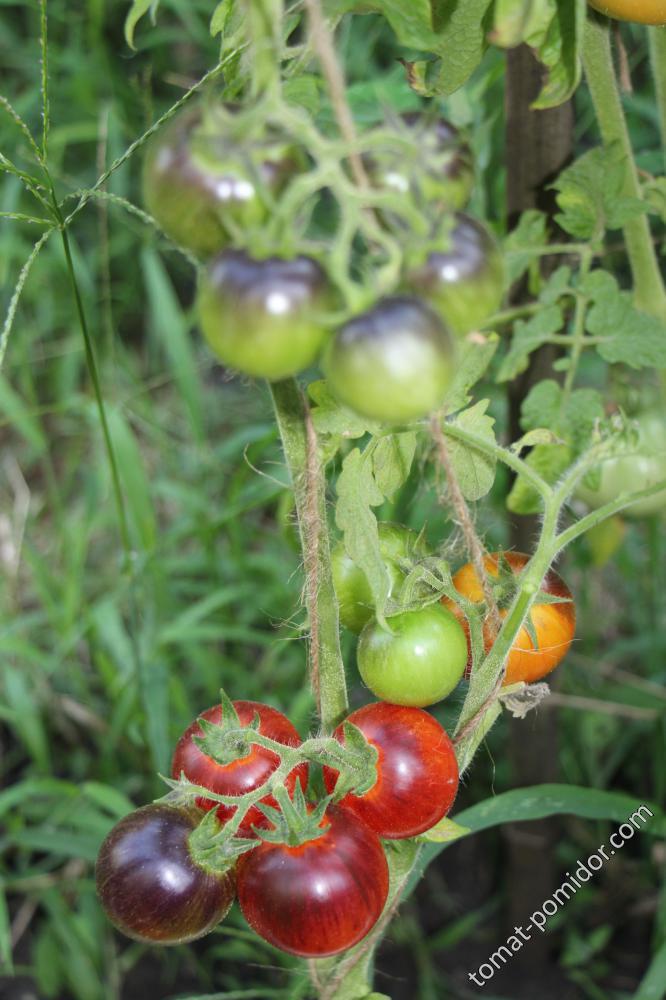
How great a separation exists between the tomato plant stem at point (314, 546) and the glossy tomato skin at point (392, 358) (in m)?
0.17

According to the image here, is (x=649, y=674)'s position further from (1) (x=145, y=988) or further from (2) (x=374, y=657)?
(2) (x=374, y=657)

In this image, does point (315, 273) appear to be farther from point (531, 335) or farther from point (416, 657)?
point (531, 335)

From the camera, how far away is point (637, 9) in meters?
0.67

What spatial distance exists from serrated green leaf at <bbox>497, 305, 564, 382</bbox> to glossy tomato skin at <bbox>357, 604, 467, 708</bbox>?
32cm

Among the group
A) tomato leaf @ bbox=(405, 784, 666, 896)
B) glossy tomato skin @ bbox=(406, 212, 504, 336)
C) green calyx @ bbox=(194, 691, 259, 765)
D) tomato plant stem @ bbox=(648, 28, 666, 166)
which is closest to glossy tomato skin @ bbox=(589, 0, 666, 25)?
tomato plant stem @ bbox=(648, 28, 666, 166)

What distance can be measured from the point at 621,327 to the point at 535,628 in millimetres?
309

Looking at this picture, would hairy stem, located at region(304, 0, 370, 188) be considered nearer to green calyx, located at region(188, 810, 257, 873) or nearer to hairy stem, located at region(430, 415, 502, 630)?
hairy stem, located at region(430, 415, 502, 630)

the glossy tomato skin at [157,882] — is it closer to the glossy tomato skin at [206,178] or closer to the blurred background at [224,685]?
the glossy tomato skin at [206,178]

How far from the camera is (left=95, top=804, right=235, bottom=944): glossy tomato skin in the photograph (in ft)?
2.04

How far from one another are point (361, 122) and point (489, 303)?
2.19 ft

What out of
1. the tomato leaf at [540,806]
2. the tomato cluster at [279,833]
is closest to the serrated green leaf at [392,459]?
the tomato cluster at [279,833]

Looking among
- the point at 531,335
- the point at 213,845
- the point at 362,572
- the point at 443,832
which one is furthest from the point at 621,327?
the point at 213,845

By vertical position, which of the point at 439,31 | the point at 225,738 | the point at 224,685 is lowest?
the point at 224,685

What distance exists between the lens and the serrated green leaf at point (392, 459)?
692 mm
